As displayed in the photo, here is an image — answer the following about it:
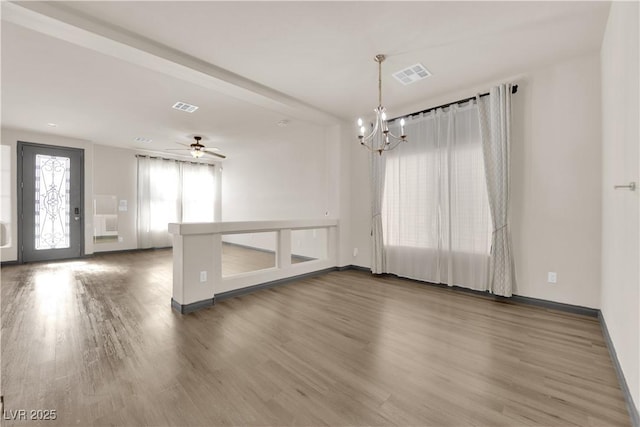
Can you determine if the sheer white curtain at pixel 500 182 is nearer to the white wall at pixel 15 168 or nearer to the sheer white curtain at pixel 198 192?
the sheer white curtain at pixel 198 192

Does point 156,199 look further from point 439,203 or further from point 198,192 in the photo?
point 439,203

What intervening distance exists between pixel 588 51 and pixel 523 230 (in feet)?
6.71

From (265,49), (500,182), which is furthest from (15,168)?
(500,182)

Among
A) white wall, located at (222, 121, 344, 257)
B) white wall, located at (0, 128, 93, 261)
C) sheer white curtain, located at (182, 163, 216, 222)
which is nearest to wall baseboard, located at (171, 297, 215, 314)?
white wall, located at (222, 121, 344, 257)

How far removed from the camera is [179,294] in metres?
3.23

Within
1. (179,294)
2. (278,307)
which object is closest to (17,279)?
(179,294)

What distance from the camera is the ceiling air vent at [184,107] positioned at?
14.4 feet

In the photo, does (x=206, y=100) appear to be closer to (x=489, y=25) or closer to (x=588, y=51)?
(x=489, y=25)

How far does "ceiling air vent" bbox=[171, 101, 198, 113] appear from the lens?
4.40 metres

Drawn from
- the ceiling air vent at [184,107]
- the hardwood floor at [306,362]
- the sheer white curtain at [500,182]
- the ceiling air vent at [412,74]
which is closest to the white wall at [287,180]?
the ceiling air vent at [184,107]

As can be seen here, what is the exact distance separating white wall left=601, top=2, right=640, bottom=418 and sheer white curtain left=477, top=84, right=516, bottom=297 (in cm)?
86

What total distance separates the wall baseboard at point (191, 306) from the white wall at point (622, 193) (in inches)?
144

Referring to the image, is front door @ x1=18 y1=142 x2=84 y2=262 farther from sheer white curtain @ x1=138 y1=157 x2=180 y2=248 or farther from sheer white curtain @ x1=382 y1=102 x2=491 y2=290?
sheer white curtain @ x1=382 y1=102 x2=491 y2=290

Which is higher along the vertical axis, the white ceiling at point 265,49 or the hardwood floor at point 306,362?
the white ceiling at point 265,49
